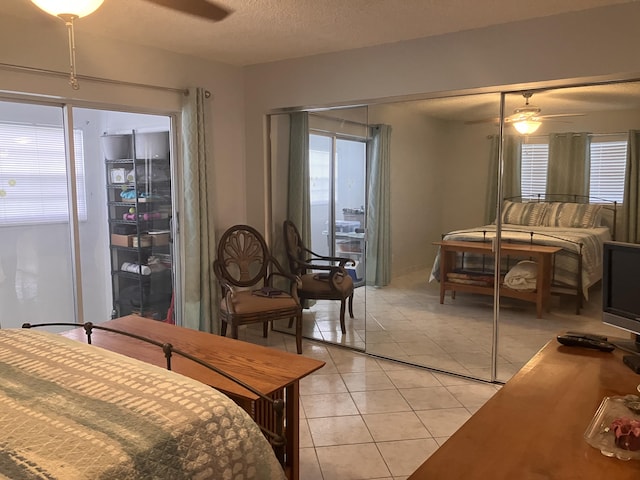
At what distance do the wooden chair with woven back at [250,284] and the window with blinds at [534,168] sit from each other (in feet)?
6.12

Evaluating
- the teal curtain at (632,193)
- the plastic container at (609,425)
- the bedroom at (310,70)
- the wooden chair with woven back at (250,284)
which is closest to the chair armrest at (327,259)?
the wooden chair with woven back at (250,284)

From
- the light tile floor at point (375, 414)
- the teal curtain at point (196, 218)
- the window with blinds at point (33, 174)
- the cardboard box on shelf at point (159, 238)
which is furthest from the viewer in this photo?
the cardboard box on shelf at point (159, 238)

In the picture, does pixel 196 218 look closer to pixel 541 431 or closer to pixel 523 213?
pixel 523 213

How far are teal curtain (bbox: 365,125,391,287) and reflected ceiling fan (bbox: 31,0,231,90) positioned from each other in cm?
141

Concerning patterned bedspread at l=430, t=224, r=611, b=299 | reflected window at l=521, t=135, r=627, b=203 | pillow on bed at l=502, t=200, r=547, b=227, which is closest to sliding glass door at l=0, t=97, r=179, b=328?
patterned bedspread at l=430, t=224, r=611, b=299

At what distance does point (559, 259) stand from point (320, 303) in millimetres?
1931

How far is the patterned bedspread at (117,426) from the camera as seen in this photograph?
3.56 feet

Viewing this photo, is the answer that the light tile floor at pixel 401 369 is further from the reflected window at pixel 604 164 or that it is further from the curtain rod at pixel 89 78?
the curtain rod at pixel 89 78

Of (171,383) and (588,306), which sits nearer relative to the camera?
(171,383)

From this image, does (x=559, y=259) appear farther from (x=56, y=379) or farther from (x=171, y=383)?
(x=56, y=379)

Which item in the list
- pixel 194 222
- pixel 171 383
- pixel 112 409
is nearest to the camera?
pixel 112 409

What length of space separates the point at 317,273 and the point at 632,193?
2344mm

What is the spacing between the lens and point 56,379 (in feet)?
4.75

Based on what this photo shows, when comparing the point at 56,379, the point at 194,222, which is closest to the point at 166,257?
the point at 194,222
